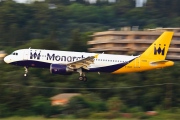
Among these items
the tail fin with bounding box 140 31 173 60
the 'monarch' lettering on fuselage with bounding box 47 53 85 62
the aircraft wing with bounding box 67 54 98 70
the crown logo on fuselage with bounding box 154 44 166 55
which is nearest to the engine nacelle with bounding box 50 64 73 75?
the aircraft wing with bounding box 67 54 98 70

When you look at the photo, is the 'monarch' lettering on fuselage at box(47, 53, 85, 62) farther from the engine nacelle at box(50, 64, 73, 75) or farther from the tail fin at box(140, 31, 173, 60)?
the tail fin at box(140, 31, 173, 60)

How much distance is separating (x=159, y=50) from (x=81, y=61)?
12.1 meters

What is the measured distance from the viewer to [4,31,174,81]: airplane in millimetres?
72125

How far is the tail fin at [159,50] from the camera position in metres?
76.1

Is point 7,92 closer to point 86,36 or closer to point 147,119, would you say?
point 147,119

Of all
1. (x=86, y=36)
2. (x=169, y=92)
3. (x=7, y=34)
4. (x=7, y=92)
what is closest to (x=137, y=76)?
(x=169, y=92)

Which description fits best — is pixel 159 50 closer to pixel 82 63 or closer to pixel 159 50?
pixel 159 50

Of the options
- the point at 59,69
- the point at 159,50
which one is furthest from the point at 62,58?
the point at 159,50

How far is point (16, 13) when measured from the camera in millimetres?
199750

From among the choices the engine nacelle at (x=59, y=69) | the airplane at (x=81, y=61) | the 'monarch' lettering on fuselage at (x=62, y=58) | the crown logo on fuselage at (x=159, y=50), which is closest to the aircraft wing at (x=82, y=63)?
the airplane at (x=81, y=61)

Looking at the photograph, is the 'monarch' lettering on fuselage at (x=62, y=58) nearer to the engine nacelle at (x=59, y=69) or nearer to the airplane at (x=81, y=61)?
the airplane at (x=81, y=61)

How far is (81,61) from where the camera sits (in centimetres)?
7200

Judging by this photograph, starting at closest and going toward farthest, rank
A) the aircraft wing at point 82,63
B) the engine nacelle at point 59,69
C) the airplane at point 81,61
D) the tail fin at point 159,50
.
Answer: the engine nacelle at point 59,69
the aircraft wing at point 82,63
the airplane at point 81,61
the tail fin at point 159,50

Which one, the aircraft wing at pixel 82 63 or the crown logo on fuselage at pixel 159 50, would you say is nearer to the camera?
the aircraft wing at pixel 82 63
